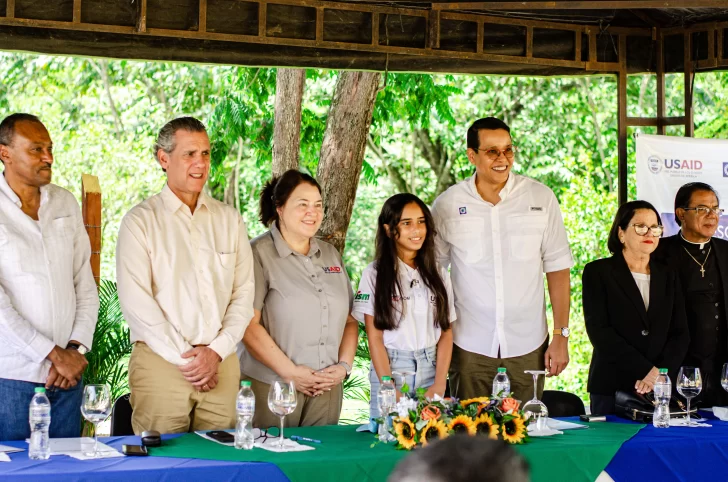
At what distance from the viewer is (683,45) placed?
5867 mm

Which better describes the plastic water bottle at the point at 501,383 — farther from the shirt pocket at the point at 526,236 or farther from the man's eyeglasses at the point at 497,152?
the man's eyeglasses at the point at 497,152

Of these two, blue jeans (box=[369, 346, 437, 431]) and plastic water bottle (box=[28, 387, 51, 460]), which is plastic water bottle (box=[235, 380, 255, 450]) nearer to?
plastic water bottle (box=[28, 387, 51, 460])

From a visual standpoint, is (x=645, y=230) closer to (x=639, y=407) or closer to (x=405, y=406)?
(x=639, y=407)

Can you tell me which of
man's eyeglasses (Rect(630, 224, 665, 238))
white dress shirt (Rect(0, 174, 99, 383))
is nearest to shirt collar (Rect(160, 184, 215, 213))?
white dress shirt (Rect(0, 174, 99, 383))

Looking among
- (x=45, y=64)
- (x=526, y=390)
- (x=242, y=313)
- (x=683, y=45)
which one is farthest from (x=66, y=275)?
(x=45, y=64)

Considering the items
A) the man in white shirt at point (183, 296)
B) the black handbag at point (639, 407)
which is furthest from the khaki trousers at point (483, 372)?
the man in white shirt at point (183, 296)

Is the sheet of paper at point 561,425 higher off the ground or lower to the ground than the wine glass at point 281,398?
lower

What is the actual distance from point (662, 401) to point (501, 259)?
1124 mm

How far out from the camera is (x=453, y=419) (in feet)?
10.9

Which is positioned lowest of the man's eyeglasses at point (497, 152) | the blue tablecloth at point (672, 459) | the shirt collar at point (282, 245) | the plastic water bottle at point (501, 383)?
the blue tablecloth at point (672, 459)

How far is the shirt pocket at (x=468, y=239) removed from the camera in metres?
4.64

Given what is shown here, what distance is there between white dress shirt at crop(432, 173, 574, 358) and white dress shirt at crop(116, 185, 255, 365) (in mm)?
1164

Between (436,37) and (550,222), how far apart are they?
121 centimetres

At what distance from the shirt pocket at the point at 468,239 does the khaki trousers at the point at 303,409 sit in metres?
0.96
